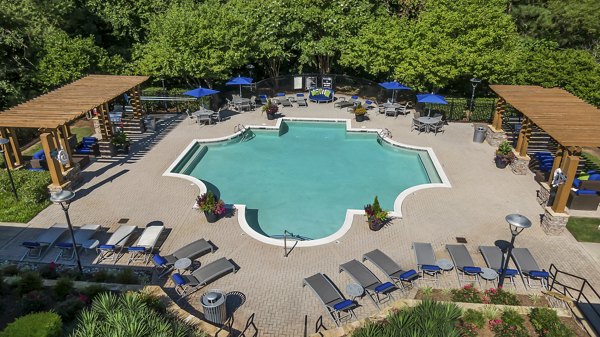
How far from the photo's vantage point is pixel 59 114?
1936 centimetres

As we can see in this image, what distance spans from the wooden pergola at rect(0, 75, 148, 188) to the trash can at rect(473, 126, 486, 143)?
2105 centimetres

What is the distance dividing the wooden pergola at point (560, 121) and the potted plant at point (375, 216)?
700 centimetres

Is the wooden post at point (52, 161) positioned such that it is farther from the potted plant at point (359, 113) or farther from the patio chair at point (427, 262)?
the potted plant at point (359, 113)

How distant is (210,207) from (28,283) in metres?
6.68

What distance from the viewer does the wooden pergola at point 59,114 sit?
61.1 feet

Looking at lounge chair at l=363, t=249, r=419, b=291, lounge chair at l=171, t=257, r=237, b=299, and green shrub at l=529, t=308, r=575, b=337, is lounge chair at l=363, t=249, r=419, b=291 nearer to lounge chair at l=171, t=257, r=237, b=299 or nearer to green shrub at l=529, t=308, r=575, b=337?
green shrub at l=529, t=308, r=575, b=337

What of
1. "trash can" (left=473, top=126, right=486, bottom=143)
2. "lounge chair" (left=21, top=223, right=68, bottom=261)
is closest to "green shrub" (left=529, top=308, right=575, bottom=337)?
"trash can" (left=473, top=126, right=486, bottom=143)

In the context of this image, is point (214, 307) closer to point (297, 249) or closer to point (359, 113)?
point (297, 249)

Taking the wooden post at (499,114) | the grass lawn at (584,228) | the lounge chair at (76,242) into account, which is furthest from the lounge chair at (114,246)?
the wooden post at (499,114)

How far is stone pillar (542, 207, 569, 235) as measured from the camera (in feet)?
54.4

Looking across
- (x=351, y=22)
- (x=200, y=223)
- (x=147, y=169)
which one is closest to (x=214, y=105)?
(x=147, y=169)

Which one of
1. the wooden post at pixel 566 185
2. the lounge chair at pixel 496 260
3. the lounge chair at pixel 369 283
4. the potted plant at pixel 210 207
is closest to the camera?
the lounge chair at pixel 369 283

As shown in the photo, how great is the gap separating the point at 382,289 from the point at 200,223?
821cm

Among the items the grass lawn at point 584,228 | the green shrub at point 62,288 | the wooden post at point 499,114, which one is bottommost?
the grass lawn at point 584,228
